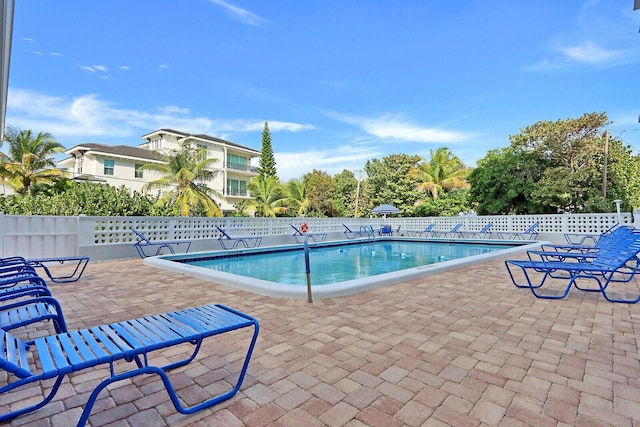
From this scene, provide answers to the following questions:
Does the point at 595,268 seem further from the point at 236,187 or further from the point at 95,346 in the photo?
the point at 236,187

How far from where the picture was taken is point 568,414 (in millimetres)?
2010

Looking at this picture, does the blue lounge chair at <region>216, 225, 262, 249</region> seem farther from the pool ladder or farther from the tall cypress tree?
the tall cypress tree

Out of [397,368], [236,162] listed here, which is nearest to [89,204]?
[397,368]

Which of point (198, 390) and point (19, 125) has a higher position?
point (19, 125)

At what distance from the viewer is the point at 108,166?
92.6 ft

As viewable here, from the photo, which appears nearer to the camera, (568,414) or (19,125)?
(568,414)

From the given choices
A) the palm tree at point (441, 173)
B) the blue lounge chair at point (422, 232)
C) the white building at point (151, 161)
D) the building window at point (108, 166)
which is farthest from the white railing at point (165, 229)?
the building window at point (108, 166)

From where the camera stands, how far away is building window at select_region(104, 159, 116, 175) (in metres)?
28.1

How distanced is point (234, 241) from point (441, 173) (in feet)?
68.5

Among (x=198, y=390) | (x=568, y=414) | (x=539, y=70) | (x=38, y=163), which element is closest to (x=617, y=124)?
(x=539, y=70)

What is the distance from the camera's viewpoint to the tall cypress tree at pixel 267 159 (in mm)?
38125

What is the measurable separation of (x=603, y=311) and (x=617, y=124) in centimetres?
2175

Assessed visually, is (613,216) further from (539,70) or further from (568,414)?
(568,414)

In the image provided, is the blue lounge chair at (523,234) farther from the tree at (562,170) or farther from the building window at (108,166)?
the building window at (108,166)
